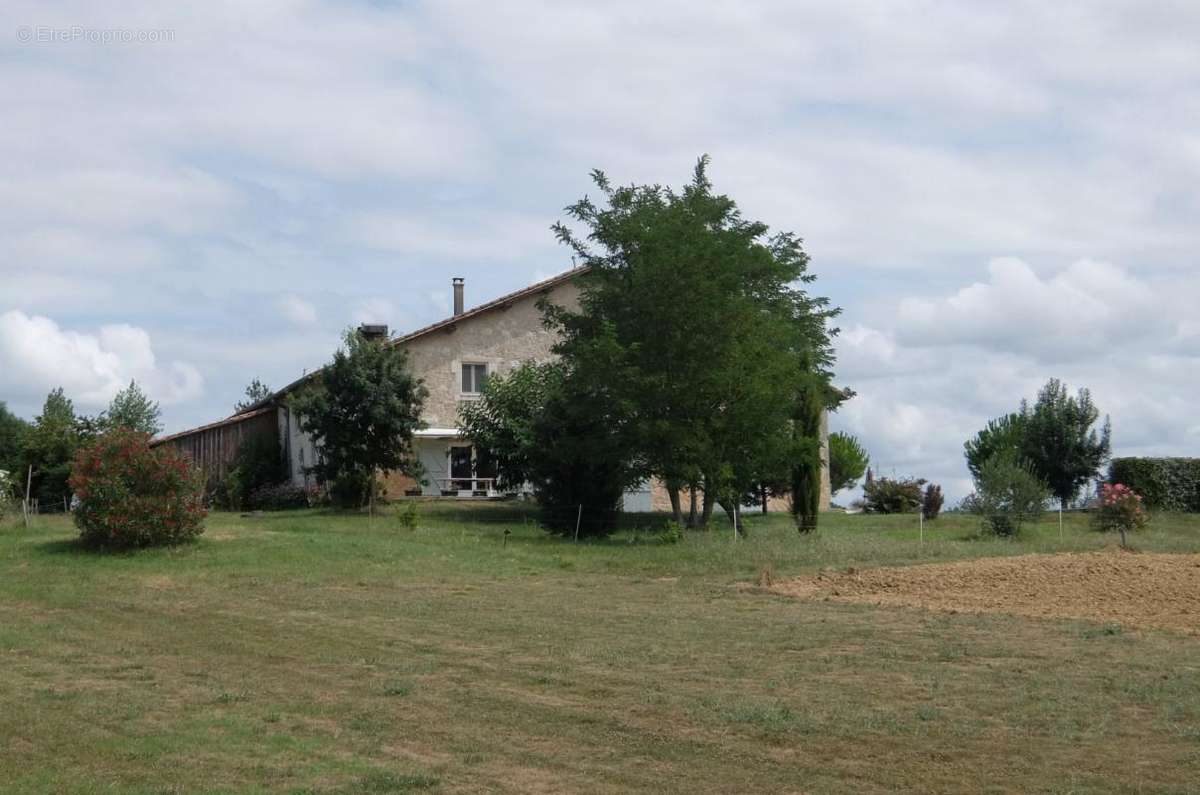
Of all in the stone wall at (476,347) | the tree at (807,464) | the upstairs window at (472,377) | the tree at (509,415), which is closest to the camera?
the tree at (807,464)

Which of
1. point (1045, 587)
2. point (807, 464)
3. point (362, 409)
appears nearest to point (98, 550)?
point (362, 409)

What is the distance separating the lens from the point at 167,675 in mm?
14148

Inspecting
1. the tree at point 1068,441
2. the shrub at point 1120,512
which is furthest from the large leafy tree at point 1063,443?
the shrub at point 1120,512

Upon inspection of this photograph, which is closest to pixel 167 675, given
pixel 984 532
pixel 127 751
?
pixel 127 751

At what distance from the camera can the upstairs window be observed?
153ft

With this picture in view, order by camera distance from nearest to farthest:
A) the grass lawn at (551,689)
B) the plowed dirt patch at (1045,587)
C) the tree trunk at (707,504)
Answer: the grass lawn at (551,689) → the plowed dirt patch at (1045,587) → the tree trunk at (707,504)

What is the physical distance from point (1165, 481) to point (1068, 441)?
14.3 ft

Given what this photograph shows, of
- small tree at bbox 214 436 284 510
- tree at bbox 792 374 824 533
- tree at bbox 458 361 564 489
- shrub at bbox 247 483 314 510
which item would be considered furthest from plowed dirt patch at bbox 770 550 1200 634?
small tree at bbox 214 436 284 510

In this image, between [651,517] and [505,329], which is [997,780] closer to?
[651,517]

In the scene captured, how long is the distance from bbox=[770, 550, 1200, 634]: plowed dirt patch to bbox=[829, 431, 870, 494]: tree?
36416 mm

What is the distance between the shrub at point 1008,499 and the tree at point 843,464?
87.4 feet

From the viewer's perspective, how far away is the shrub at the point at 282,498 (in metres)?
44.4

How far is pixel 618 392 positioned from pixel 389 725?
2255 centimetres

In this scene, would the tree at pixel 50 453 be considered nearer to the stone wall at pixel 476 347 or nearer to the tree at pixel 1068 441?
the stone wall at pixel 476 347
